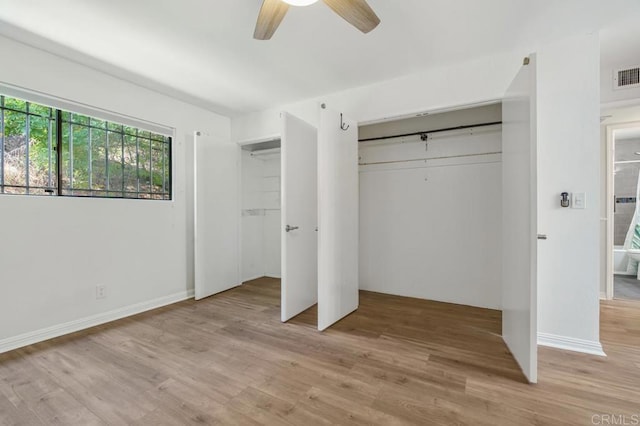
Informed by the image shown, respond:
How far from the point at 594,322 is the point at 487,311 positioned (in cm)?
96

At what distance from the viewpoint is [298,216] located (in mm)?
3055

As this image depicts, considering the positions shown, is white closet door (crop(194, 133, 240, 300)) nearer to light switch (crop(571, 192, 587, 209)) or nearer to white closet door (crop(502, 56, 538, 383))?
white closet door (crop(502, 56, 538, 383))

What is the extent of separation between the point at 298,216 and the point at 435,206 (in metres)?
1.74

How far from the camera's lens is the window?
244 cm

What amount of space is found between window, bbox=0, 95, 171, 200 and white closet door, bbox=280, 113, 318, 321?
1.78 m

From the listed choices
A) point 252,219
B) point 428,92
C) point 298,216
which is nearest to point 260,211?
point 252,219

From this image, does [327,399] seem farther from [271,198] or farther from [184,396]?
[271,198]

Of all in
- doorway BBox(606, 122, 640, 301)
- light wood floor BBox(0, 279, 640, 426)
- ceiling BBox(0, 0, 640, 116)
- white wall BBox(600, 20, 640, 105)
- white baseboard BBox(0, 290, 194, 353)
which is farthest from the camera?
doorway BBox(606, 122, 640, 301)

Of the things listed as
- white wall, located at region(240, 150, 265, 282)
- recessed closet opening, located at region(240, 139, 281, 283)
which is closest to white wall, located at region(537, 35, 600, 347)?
recessed closet opening, located at region(240, 139, 281, 283)

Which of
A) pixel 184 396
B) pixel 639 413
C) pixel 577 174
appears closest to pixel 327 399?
pixel 184 396

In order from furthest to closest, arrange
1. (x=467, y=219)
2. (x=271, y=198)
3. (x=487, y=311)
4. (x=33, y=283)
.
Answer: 1. (x=271, y=198)
2. (x=467, y=219)
3. (x=487, y=311)
4. (x=33, y=283)

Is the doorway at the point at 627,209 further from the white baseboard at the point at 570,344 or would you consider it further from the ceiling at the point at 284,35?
the ceiling at the point at 284,35

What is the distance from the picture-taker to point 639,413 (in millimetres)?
1525

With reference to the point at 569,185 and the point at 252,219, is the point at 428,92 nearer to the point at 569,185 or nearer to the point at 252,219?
the point at 569,185
